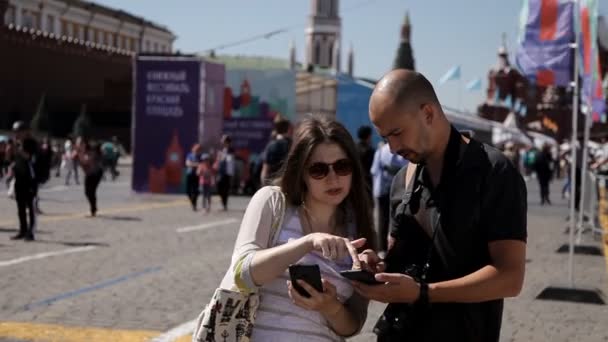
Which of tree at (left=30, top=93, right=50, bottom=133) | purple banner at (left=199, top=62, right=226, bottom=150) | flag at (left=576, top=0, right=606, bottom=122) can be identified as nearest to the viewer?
flag at (left=576, top=0, right=606, bottom=122)

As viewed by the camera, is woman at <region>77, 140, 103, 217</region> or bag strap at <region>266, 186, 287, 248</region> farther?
woman at <region>77, 140, 103, 217</region>

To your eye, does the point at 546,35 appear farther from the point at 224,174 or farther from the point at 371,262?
the point at 224,174

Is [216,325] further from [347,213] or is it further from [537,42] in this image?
[537,42]

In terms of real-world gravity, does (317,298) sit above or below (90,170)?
above

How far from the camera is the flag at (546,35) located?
11.8 meters

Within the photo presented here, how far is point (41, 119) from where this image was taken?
65875 millimetres

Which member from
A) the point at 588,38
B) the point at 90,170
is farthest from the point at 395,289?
the point at 90,170

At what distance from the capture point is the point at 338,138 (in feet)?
11.9

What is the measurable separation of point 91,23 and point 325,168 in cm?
8552

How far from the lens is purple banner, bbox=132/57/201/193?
94.5 ft

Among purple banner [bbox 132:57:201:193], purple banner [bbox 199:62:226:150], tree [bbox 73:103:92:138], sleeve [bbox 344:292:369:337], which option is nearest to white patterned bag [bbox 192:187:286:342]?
sleeve [bbox 344:292:369:337]

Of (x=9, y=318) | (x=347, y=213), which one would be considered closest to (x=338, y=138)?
(x=347, y=213)

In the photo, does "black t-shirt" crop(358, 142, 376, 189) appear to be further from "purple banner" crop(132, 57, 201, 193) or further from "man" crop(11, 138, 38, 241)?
"purple banner" crop(132, 57, 201, 193)

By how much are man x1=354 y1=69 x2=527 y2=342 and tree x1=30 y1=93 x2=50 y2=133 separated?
62.8 meters
